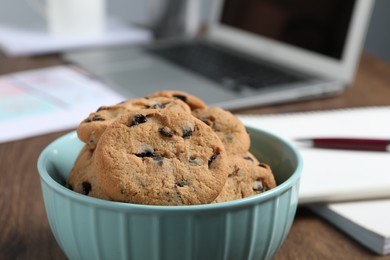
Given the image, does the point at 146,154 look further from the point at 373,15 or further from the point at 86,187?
the point at 373,15

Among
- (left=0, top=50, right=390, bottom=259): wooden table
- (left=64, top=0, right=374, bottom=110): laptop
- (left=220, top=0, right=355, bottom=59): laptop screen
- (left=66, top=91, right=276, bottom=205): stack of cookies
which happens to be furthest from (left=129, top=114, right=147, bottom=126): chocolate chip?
(left=220, top=0, right=355, bottom=59): laptop screen

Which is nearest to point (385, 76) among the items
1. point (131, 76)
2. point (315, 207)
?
point (131, 76)

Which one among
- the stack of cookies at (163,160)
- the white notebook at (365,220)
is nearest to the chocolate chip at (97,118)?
the stack of cookies at (163,160)

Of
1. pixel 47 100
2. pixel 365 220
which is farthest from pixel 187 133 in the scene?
pixel 47 100

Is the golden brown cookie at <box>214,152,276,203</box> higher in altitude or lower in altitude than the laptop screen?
lower

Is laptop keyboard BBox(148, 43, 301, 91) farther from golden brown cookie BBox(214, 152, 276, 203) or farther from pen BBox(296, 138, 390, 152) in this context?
golden brown cookie BBox(214, 152, 276, 203)

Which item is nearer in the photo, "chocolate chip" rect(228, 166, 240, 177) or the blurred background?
"chocolate chip" rect(228, 166, 240, 177)

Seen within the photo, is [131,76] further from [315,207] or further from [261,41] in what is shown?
[315,207]
